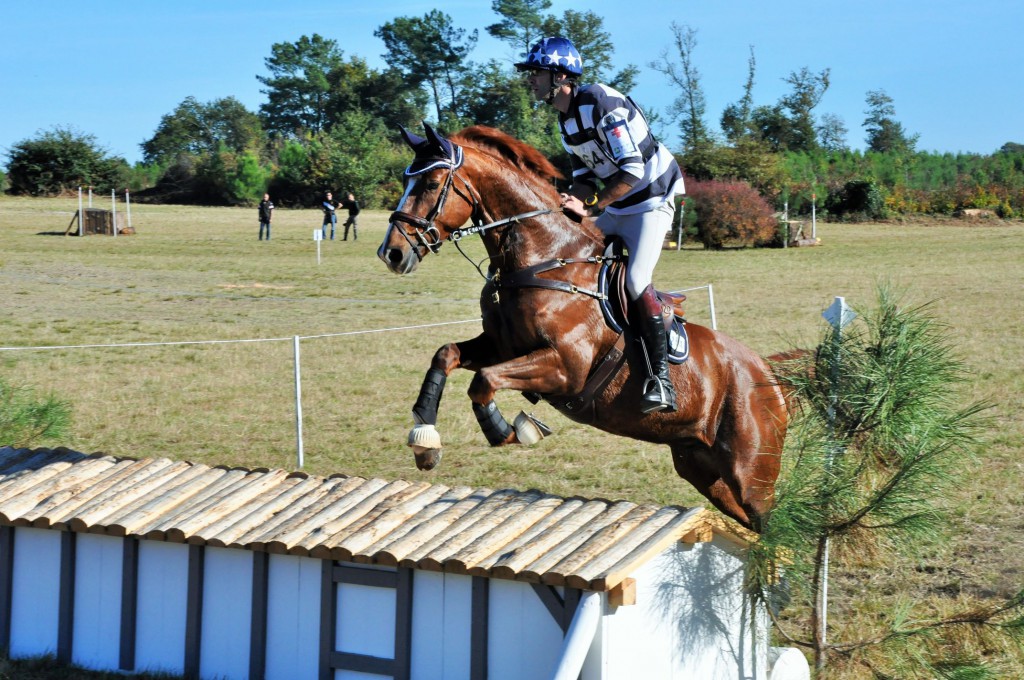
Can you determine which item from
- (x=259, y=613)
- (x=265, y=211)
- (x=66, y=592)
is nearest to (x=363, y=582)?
(x=259, y=613)

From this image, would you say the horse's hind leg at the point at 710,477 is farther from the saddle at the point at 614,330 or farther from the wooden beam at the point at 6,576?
the wooden beam at the point at 6,576

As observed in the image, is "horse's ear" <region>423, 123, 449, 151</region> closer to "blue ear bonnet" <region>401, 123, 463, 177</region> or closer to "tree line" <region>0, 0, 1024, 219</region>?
"blue ear bonnet" <region>401, 123, 463, 177</region>

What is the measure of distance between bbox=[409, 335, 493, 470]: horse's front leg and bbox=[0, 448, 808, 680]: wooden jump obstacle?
1.09 ft

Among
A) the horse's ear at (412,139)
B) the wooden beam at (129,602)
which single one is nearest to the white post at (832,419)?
the horse's ear at (412,139)

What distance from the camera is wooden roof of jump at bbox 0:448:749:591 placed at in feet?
14.8

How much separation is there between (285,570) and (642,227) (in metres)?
2.36

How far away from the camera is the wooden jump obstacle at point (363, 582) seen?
4.52 metres

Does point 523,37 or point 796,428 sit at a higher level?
point 523,37

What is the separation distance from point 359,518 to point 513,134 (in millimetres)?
39702

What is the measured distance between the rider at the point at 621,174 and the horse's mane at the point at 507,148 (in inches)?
7.1

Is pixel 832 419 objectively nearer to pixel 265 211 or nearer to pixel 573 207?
pixel 573 207

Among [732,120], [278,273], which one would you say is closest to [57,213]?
[278,273]

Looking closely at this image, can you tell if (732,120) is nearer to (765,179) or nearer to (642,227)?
(765,179)

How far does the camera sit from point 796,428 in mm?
4660
